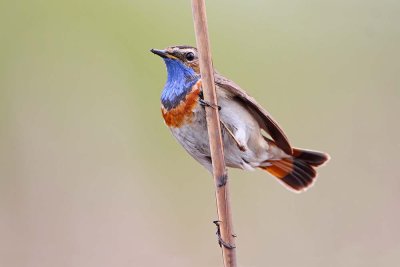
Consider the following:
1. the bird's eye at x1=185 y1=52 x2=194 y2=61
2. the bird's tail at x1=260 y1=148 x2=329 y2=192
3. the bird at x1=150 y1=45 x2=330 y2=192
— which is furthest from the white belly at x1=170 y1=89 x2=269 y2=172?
Answer: the bird's tail at x1=260 y1=148 x2=329 y2=192

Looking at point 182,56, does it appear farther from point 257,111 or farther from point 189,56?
point 257,111

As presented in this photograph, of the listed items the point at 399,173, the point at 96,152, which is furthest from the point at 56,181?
the point at 399,173

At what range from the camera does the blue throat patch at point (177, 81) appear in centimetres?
300

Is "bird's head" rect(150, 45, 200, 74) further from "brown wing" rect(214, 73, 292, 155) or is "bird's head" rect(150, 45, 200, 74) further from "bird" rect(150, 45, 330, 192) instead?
"brown wing" rect(214, 73, 292, 155)

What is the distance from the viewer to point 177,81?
9.97 ft

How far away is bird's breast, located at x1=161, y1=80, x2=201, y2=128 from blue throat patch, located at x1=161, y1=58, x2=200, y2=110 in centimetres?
3

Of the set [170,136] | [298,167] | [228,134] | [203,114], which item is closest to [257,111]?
[228,134]

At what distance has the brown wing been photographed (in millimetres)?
3039

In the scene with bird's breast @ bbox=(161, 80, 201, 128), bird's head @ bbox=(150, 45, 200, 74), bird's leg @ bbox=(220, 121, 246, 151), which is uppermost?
bird's head @ bbox=(150, 45, 200, 74)

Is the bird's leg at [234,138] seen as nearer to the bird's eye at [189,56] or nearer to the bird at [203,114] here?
the bird at [203,114]

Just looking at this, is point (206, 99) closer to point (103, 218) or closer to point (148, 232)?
point (148, 232)

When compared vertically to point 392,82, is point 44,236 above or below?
below

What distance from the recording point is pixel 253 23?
14.3ft

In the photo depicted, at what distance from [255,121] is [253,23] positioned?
1260 mm
